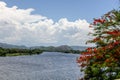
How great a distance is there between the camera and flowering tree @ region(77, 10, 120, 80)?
23.3 m

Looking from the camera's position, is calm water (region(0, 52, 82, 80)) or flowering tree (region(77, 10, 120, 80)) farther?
calm water (region(0, 52, 82, 80))

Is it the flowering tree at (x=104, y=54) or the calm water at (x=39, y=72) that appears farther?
the calm water at (x=39, y=72)

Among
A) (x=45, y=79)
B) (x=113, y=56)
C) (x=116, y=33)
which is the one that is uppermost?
(x=116, y=33)

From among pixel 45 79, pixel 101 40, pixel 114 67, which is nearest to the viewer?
pixel 114 67

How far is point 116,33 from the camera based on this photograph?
2386cm

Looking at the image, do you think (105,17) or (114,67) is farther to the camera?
(105,17)

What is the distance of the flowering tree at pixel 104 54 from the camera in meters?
23.3

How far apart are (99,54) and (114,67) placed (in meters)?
1.50

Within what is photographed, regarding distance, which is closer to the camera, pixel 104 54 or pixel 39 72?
pixel 104 54

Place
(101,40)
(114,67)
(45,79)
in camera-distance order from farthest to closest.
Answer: (45,79) < (101,40) < (114,67)

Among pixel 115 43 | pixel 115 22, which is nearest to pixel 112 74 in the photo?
pixel 115 43

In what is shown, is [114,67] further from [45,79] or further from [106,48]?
[45,79]

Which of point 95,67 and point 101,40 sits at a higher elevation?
point 101,40

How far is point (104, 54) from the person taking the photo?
24016 mm
